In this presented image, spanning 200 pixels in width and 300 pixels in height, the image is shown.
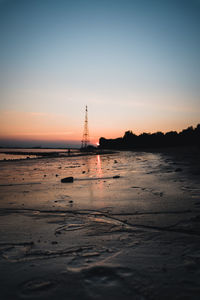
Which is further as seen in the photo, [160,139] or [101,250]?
[160,139]

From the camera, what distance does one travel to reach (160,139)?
90.9 metres

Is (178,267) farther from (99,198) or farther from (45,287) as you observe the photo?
(99,198)

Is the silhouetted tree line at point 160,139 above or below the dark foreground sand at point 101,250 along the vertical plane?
above

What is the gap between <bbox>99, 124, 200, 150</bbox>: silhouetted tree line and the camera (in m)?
70.6

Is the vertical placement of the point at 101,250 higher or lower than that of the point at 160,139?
lower

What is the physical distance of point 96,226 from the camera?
364 cm

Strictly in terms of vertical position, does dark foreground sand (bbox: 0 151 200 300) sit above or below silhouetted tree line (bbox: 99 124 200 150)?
below

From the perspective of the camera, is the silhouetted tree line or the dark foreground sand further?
the silhouetted tree line

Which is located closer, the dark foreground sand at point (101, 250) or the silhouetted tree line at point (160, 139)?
the dark foreground sand at point (101, 250)

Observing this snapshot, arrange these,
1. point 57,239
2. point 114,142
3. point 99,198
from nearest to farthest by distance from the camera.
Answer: point 57,239, point 99,198, point 114,142

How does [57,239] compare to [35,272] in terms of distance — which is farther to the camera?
[57,239]

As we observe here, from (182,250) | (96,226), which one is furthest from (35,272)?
(182,250)

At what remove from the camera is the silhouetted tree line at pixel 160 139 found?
70625 mm

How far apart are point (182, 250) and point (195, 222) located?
1.14m
